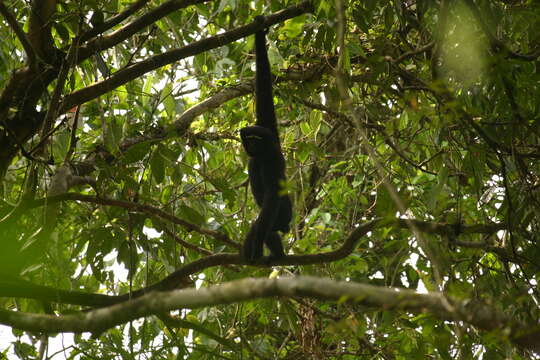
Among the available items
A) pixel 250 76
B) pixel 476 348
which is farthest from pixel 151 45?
pixel 476 348

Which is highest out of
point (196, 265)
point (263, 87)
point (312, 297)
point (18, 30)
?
point (263, 87)

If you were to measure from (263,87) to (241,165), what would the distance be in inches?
62.2

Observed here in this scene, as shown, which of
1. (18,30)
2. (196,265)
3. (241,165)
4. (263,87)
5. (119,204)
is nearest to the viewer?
(18,30)

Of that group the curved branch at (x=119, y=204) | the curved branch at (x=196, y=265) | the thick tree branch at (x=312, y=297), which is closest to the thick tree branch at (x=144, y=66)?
the curved branch at (x=119, y=204)

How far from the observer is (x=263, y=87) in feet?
17.9

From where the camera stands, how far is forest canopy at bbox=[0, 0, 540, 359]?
357 cm

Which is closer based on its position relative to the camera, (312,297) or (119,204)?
(312,297)

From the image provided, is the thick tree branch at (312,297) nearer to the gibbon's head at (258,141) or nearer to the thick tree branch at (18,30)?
the thick tree branch at (18,30)

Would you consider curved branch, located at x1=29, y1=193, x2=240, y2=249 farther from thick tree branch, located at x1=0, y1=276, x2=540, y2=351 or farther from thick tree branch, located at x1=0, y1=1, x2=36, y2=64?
thick tree branch, located at x1=0, y1=276, x2=540, y2=351

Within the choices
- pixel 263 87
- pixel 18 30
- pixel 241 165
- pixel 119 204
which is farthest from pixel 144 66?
pixel 241 165

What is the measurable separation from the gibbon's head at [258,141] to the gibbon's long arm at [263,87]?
0.14 meters

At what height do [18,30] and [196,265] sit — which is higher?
[18,30]

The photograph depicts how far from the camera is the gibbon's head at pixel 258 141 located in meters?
5.50

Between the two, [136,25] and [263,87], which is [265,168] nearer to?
[263,87]
